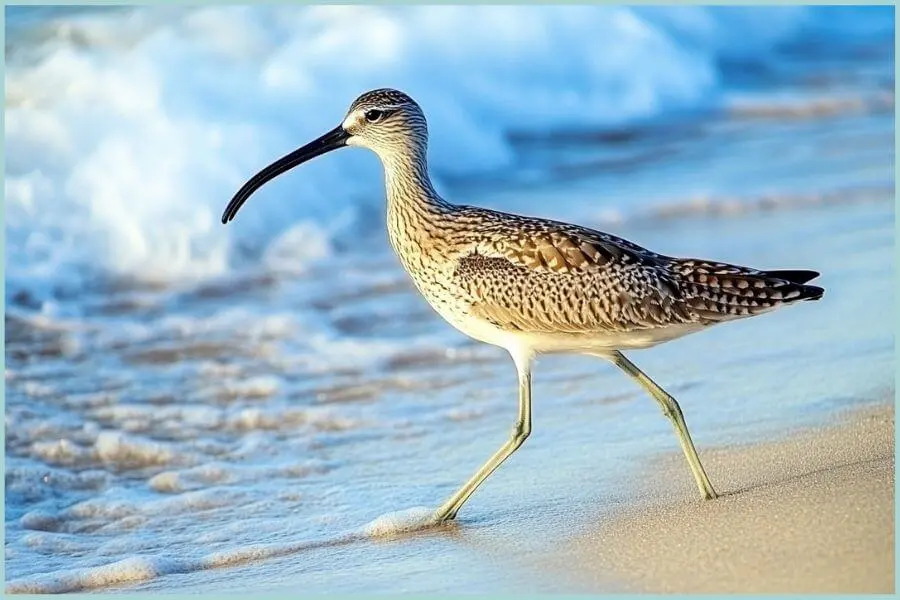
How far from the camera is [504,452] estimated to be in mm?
6379

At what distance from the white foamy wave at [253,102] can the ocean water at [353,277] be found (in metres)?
→ 0.04

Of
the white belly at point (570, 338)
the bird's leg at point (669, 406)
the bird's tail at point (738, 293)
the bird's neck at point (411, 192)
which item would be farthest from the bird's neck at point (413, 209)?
the bird's tail at point (738, 293)

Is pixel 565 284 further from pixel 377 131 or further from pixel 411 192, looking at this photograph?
pixel 377 131

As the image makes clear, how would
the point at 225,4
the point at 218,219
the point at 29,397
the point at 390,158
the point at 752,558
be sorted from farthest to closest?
the point at 225,4 < the point at 218,219 < the point at 29,397 < the point at 390,158 < the point at 752,558

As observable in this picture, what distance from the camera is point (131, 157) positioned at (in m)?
13.0

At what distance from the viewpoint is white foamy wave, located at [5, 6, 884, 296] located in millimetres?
11945

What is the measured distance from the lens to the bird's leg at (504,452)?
6285mm

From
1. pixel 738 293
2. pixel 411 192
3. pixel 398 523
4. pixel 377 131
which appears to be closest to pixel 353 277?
pixel 377 131

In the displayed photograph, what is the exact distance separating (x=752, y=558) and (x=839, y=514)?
1.55 ft

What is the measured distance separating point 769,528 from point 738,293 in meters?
1.15

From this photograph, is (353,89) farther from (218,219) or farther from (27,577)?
(27,577)

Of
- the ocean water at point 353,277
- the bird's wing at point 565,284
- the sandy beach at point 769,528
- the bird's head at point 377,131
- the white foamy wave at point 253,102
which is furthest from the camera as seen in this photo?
the white foamy wave at point 253,102

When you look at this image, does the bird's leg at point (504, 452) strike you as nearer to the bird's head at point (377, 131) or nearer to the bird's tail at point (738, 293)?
the bird's tail at point (738, 293)

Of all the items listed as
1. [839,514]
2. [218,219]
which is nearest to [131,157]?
[218,219]
